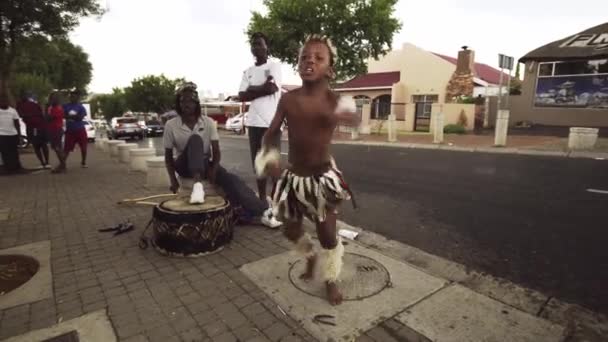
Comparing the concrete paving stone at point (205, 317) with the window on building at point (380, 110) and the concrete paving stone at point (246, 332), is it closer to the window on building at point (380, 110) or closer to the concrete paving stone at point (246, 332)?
the concrete paving stone at point (246, 332)

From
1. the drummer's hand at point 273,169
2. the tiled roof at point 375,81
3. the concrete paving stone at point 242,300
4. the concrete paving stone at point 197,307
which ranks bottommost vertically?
the concrete paving stone at point 197,307

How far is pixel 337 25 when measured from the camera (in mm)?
21234

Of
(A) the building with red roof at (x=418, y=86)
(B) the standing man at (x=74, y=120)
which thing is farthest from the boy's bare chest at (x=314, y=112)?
(A) the building with red roof at (x=418, y=86)

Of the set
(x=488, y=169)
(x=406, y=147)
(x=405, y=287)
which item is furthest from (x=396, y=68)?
(x=405, y=287)

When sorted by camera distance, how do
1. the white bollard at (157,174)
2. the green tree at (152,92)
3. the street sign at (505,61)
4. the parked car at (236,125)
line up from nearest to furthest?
1. the white bollard at (157,174)
2. the street sign at (505,61)
3. the parked car at (236,125)
4. the green tree at (152,92)

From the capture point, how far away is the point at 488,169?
8.52m

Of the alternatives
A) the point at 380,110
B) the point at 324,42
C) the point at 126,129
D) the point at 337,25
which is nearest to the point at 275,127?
the point at 324,42

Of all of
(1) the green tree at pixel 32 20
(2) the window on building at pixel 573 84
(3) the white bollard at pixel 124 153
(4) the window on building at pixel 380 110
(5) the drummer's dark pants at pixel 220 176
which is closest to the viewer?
(5) the drummer's dark pants at pixel 220 176

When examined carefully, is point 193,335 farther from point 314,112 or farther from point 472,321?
point 472,321

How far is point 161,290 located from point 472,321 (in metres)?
2.32

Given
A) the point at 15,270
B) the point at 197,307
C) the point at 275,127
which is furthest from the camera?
the point at 15,270

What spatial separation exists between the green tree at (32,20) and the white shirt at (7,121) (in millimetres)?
6471

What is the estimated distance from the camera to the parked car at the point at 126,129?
980 inches

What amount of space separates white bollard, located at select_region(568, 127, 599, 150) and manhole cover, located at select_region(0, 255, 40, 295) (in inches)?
552
